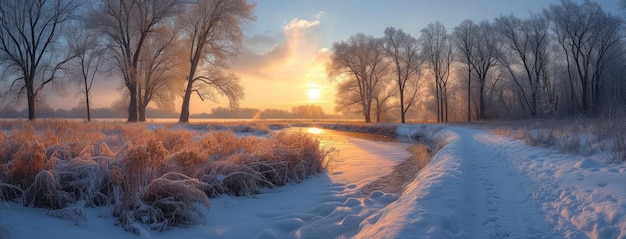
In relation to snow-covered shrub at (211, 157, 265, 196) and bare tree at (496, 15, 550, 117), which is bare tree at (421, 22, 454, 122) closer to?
bare tree at (496, 15, 550, 117)

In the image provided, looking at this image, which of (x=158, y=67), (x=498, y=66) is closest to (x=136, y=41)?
(x=158, y=67)

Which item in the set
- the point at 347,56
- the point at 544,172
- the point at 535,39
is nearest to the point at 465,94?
the point at 535,39

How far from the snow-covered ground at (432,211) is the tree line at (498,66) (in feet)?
111

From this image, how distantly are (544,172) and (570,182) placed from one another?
1.10 meters

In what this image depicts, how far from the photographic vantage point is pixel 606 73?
3962cm

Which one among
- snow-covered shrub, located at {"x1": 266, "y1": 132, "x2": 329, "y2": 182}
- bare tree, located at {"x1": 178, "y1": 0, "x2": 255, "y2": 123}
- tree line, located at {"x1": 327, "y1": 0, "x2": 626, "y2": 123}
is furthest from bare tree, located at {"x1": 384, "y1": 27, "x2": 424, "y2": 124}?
snow-covered shrub, located at {"x1": 266, "y1": 132, "x2": 329, "y2": 182}

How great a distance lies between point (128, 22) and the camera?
22.8 m

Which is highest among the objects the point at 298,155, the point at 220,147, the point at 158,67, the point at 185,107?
the point at 158,67

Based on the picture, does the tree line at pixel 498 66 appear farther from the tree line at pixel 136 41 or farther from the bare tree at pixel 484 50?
the tree line at pixel 136 41

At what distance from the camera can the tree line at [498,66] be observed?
3528 cm

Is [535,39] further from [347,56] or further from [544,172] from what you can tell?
[544,172]

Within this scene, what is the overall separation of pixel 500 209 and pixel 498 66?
42.4 m

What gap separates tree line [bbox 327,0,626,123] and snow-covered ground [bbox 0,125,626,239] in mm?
33786

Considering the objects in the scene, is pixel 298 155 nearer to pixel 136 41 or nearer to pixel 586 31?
pixel 136 41
